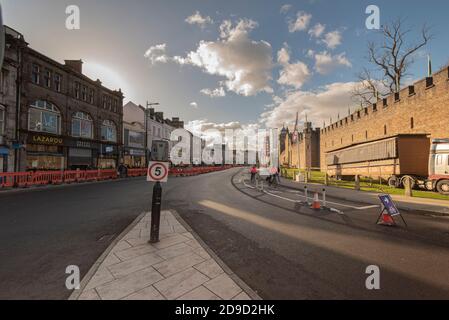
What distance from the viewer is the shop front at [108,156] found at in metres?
27.6

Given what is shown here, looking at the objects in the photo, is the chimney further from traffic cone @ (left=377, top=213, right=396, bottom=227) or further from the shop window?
traffic cone @ (left=377, top=213, right=396, bottom=227)

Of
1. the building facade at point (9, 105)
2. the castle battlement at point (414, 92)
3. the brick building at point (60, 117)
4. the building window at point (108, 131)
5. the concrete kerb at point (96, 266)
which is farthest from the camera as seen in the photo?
the building window at point (108, 131)

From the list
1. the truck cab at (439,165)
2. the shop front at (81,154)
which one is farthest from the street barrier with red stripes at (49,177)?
the truck cab at (439,165)

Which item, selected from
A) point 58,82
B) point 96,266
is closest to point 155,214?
point 96,266

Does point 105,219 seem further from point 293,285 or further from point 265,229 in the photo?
point 293,285

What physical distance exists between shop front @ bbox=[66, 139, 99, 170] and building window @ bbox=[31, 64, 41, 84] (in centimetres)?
634

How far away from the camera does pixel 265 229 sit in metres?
6.01

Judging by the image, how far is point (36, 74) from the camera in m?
20.2

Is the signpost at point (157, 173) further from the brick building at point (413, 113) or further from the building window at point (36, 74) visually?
the building window at point (36, 74)

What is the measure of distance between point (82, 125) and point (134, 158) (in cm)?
1138

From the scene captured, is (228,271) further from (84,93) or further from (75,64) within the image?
(75,64)

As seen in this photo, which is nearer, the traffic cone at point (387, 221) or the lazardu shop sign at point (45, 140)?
the traffic cone at point (387, 221)

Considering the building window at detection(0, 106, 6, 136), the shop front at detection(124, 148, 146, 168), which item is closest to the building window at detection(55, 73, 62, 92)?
the building window at detection(0, 106, 6, 136)
